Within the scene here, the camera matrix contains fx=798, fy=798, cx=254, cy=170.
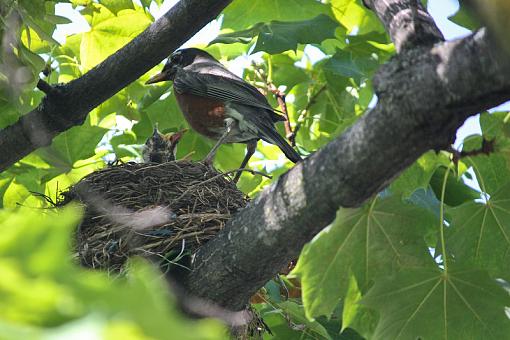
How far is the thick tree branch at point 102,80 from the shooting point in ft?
10.6

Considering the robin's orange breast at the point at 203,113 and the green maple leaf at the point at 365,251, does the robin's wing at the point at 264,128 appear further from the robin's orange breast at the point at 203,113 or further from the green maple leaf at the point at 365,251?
the green maple leaf at the point at 365,251

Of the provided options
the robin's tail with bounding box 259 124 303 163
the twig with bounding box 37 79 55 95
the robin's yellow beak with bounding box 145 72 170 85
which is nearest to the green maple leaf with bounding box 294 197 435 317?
the twig with bounding box 37 79 55 95

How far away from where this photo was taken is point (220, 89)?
5129 millimetres

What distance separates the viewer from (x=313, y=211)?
6.88 feet

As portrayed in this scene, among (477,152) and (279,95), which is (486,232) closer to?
(477,152)

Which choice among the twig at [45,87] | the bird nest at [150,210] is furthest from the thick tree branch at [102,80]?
the bird nest at [150,210]

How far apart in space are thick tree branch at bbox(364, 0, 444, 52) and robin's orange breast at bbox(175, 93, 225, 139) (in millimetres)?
2464

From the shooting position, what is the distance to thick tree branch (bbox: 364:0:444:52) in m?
1.95

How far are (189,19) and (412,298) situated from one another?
4.77ft

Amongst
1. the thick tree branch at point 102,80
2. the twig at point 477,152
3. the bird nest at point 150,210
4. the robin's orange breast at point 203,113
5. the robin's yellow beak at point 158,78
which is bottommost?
the robin's orange breast at point 203,113

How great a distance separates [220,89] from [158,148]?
2.40 feet

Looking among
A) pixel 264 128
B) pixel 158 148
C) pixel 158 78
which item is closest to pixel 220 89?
pixel 158 78

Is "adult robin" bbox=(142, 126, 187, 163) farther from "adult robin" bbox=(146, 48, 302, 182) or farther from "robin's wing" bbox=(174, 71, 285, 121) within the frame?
"robin's wing" bbox=(174, 71, 285, 121)

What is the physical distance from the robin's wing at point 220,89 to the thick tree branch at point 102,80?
1.57 metres
